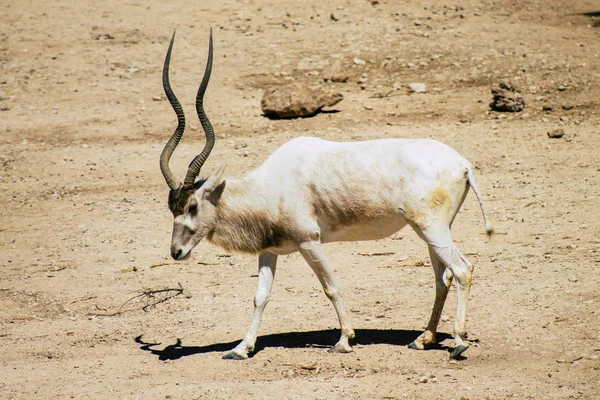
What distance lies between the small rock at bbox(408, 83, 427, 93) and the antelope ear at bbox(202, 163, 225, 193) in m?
9.50

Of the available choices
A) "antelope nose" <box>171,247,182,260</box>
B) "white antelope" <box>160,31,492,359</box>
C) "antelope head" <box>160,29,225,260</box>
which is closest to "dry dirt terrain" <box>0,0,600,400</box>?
"white antelope" <box>160,31,492,359</box>

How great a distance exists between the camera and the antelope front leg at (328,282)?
823 cm

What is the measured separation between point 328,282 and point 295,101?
28.0ft

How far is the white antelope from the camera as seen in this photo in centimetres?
786

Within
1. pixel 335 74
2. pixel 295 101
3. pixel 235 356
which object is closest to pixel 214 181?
pixel 235 356

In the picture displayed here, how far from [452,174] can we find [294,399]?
95.4 inches

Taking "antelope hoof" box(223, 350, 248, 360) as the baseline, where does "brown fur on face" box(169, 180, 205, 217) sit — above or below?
above

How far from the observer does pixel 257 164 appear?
1484cm

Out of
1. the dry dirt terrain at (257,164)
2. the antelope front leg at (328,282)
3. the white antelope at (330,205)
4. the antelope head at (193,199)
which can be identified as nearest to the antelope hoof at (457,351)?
the white antelope at (330,205)

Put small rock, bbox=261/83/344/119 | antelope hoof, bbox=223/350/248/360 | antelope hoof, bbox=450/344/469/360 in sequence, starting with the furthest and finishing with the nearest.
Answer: small rock, bbox=261/83/344/119
antelope hoof, bbox=223/350/248/360
antelope hoof, bbox=450/344/469/360

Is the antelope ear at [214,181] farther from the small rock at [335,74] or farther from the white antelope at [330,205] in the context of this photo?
the small rock at [335,74]

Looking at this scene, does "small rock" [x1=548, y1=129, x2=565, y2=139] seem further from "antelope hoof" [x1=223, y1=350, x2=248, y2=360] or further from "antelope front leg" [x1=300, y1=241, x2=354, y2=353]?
"antelope hoof" [x1=223, y1=350, x2=248, y2=360]

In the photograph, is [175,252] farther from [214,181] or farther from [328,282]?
[328,282]

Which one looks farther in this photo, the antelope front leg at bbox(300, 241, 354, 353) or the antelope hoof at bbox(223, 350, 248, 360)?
the antelope hoof at bbox(223, 350, 248, 360)
